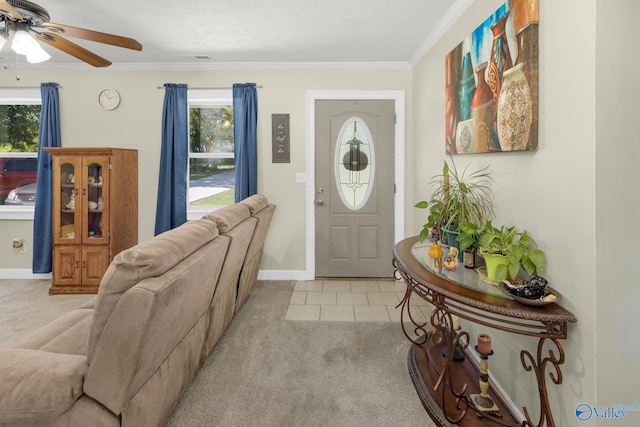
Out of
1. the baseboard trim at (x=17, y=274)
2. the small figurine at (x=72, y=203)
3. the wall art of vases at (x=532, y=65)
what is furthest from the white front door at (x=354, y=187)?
the baseboard trim at (x=17, y=274)

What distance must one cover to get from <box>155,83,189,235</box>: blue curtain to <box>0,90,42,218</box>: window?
1.65 meters

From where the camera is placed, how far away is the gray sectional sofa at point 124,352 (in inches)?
50.3

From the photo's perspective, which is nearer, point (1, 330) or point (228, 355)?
point (228, 355)

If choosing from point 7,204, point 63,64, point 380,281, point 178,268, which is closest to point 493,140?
point 178,268

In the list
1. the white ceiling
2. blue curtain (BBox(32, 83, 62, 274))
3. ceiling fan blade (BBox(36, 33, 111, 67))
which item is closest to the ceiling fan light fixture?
ceiling fan blade (BBox(36, 33, 111, 67))

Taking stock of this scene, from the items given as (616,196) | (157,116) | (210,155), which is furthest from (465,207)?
(157,116)

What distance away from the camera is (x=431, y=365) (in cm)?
238

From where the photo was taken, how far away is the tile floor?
10.9 feet

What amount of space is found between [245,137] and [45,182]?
2322 millimetres

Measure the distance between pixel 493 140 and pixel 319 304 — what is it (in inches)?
87.4

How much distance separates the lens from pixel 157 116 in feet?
14.3

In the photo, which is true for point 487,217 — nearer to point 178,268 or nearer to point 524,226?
point 524,226

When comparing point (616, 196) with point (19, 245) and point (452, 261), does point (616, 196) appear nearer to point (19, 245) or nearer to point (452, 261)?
point (452, 261)

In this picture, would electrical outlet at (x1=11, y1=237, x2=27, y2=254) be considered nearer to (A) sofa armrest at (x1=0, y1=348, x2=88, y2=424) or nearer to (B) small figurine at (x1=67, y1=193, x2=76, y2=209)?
(B) small figurine at (x1=67, y1=193, x2=76, y2=209)
